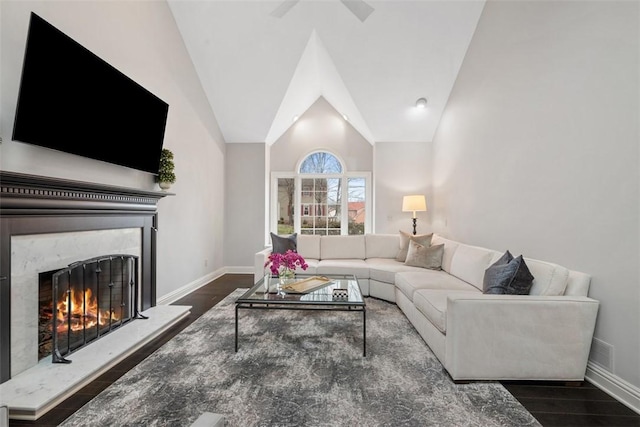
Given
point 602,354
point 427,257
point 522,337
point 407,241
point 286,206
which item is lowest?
point 602,354

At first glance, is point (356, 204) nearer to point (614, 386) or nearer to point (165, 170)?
point (165, 170)

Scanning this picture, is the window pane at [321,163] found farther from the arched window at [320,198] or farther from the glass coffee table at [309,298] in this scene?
the glass coffee table at [309,298]

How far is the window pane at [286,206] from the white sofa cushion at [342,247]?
149cm

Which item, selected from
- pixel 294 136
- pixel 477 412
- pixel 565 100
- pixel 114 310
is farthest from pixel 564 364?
pixel 294 136

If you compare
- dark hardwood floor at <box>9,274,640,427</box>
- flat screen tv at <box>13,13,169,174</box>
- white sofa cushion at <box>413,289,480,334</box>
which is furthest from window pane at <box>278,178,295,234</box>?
dark hardwood floor at <box>9,274,640,427</box>

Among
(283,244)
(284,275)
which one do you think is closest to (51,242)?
(284,275)

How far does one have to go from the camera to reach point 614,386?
1929 mm

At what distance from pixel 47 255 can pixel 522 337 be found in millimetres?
3332

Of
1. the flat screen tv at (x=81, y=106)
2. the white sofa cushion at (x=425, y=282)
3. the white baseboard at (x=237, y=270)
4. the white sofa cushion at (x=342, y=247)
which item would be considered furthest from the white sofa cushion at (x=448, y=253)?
the flat screen tv at (x=81, y=106)

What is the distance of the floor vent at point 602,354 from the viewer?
1.99m

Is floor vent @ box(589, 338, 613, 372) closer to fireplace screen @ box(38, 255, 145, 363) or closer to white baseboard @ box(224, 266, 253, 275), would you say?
fireplace screen @ box(38, 255, 145, 363)

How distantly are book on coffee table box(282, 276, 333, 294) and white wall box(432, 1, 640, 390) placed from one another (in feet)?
6.40

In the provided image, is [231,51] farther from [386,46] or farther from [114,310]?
[114,310]

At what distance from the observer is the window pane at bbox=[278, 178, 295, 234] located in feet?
20.5
